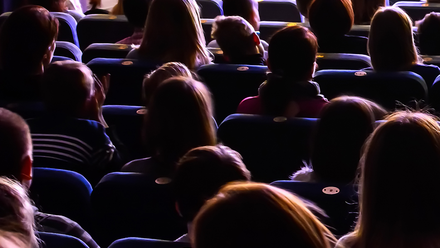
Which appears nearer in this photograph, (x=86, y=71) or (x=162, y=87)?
(x=162, y=87)

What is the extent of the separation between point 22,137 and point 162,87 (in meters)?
0.53

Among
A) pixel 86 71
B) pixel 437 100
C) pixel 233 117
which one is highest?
pixel 86 71

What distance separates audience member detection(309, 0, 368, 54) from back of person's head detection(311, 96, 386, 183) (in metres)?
1.45

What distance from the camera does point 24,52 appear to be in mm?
2795

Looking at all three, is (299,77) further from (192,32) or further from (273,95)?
(192,32)

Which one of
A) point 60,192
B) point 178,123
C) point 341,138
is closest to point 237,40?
point 178,123

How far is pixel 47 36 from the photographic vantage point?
2.88 meters

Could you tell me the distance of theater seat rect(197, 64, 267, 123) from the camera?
9.39 feet

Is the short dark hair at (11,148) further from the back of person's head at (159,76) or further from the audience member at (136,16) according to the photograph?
the audience member at (136,16)

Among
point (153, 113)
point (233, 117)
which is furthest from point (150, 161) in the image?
point (233, 117)

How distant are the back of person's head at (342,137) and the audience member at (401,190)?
0.57 meters

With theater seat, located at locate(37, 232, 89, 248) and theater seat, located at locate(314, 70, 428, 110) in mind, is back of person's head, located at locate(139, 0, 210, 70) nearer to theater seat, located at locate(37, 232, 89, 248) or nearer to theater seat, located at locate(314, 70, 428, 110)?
theater seat, located at locate(314, 70, 428, 110)

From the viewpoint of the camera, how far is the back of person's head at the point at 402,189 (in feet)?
4.35

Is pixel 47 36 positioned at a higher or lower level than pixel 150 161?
higher
